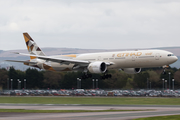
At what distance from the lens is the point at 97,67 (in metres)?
70.6

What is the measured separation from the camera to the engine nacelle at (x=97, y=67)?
70688 millimetres

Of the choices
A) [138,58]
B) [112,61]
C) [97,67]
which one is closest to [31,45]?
[97,67]

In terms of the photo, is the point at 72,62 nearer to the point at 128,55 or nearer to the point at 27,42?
the point at 128,55

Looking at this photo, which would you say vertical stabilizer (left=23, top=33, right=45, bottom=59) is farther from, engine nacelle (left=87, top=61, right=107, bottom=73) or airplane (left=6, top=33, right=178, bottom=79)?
engine nacelle (left=87, top=61, right=107, bottom=73)

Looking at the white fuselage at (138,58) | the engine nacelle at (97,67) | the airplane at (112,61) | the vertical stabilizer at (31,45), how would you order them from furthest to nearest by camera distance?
the vertical stabilizer at (31,45) → the engine nacelle at (97,67) → the airplane at (112,61) → the white fuselage at (138,58)

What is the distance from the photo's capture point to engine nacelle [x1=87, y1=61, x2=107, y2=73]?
70688 mm

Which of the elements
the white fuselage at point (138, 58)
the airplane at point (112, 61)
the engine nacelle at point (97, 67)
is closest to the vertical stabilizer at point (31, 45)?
the airplane at point (112, 61)

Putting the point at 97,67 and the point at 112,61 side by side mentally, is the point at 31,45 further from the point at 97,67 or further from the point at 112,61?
the point at 112,61

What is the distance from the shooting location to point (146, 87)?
642 feet

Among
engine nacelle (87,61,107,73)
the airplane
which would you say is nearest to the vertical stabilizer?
the airplane

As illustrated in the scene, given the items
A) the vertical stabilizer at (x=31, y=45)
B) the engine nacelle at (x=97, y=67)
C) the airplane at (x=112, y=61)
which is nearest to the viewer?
the airplane at (x=112, y=61)

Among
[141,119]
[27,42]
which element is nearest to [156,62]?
[141,119]

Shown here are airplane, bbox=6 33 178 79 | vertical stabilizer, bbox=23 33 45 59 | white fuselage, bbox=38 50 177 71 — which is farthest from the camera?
vertical stabilizer, bbox=23 33 45 59

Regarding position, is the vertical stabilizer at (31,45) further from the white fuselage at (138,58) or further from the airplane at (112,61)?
the white fuselage at (138,58)
